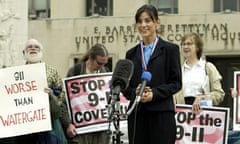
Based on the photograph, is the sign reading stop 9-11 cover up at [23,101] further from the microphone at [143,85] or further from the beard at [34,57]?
the microphone at [143,85]

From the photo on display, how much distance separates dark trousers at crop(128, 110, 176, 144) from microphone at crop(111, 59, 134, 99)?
415mm

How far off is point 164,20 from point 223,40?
2.01 metres

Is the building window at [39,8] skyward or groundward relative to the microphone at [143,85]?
skyward

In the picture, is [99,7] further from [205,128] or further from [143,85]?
[143,85]

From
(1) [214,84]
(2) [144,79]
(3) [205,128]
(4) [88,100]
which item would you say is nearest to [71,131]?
(4) [88,100]

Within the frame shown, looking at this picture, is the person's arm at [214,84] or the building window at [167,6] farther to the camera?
the building window at [167,6]

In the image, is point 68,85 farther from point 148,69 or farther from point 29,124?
point 148,69

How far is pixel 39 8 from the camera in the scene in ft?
80.4

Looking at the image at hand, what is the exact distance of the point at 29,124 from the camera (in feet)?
21.4

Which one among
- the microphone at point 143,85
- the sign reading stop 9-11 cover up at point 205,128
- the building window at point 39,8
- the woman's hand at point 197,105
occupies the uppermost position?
the building window at point 39,8

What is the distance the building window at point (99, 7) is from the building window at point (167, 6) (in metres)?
1.59

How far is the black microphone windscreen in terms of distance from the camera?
15.0ft

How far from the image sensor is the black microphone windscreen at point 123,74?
456cm

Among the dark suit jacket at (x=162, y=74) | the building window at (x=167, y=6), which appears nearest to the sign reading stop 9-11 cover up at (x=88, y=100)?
the dark suit jacket at (x=162, y=74)
